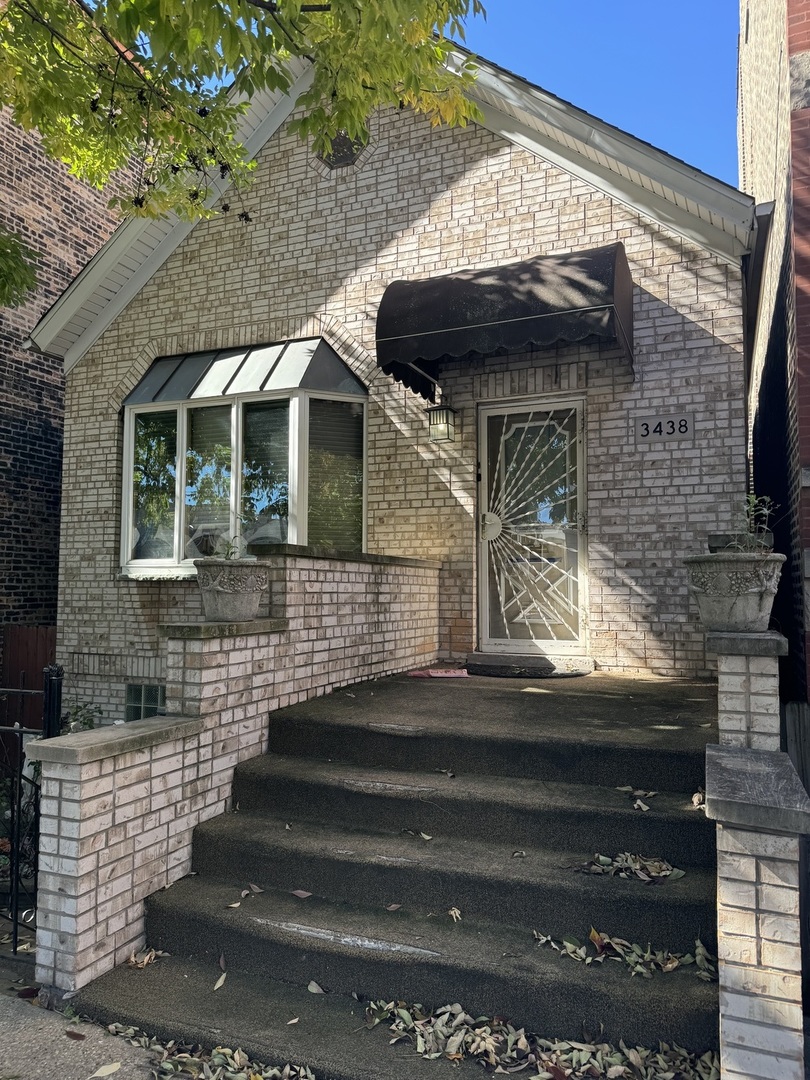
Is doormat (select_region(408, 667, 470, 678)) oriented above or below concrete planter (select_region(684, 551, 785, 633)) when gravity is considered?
below

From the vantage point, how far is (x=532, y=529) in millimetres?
6559

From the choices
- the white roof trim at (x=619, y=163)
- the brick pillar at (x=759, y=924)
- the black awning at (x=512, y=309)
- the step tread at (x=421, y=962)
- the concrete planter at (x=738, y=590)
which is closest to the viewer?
the brick pillar at (x=759, y=924)

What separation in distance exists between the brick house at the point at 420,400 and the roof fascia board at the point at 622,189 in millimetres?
17

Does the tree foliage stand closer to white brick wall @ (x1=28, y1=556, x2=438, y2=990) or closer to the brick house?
the brick house

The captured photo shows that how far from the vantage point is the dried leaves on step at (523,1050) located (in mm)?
2404

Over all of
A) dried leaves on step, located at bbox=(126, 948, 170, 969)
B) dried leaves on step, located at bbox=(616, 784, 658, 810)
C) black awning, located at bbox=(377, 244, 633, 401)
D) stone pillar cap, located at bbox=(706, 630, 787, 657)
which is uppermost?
black awning, located at bbox=(377, 244, 633, 401)

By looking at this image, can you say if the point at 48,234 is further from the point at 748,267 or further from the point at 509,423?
the point at 748,267

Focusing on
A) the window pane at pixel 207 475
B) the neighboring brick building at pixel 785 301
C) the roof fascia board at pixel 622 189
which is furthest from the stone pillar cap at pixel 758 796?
the window pane at pixel 207 475

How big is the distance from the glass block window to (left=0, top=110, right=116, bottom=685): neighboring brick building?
241 centimetres

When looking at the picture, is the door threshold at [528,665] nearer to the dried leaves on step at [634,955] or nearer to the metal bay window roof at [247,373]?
the metal bay window roof at [247,373]

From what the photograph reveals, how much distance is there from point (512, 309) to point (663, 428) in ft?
5.23

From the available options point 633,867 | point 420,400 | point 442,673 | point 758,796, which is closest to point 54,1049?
point 633,867

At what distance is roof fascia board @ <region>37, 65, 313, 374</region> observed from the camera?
7820 millimetres

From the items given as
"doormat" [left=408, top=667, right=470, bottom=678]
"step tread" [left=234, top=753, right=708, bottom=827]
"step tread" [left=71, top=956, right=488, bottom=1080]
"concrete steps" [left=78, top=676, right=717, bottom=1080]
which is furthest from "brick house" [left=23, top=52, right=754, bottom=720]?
"step tread" [left=71, top=956, right=488, bottom=1080]
